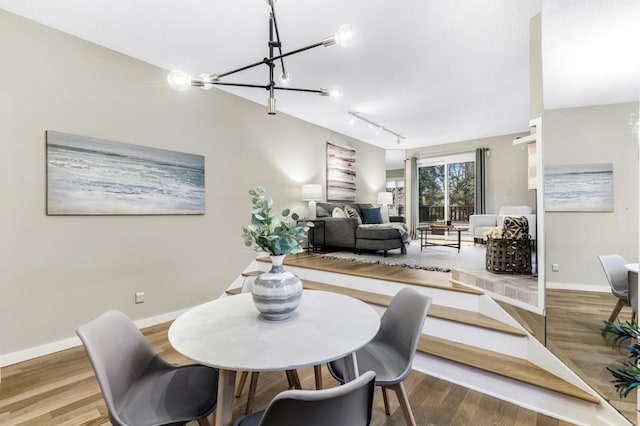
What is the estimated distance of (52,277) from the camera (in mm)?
2535

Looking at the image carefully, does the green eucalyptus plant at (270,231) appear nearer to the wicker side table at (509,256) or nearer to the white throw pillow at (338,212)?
the wicker side table at (509,256)

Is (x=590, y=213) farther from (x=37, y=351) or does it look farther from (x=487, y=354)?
(x=37, y=351)

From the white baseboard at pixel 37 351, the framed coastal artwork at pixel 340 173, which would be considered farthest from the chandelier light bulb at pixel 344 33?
the framed coastal artwork at pixel 340 173

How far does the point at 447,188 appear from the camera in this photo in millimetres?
7434

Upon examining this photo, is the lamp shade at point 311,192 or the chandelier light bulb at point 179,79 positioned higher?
the chandelier light bulb at point 179,79

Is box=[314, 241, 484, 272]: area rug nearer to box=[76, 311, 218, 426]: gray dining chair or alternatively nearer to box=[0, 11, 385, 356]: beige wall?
box=[0, 11, 385, 356]: beige wall

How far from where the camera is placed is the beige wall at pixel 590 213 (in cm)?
147

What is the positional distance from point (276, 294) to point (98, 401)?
1635 millimetres

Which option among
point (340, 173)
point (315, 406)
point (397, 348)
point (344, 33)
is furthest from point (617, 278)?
point (340, 173)

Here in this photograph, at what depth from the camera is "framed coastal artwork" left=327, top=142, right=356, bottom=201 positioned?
5.65 meters

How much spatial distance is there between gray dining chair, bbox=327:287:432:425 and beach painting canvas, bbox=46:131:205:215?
2.59m

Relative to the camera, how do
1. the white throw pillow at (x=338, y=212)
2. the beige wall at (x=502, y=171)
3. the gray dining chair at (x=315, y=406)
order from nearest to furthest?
the gray dining chair at (x=315, y=406) < the white throw pillow at (x=338, y=212) < the beige wall at (x=502, y=171)

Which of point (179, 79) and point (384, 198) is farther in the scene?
point (384, 198)

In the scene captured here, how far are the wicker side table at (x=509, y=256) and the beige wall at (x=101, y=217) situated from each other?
3020 millimetres
